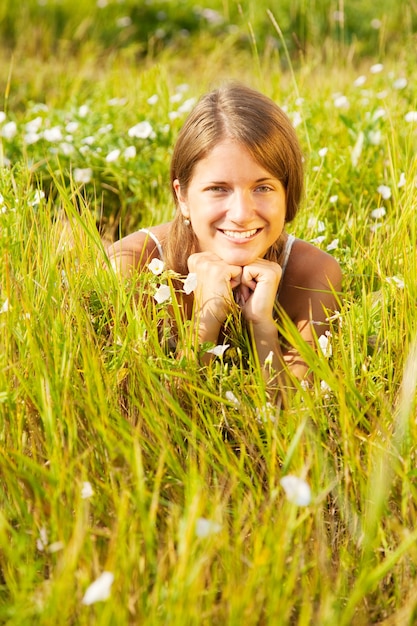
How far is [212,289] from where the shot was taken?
6.89 feet

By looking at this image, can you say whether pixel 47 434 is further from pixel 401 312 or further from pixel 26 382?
pixel 401 312

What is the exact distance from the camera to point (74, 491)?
138 centimetres

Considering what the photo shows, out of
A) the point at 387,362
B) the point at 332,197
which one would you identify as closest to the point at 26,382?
the point at 387,362

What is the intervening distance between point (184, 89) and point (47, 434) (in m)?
3.07

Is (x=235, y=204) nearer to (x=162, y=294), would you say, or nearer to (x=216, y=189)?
(x=216, y=189)

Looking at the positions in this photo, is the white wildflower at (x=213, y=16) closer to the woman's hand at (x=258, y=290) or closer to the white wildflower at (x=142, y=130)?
the white wildflower at (x=142, y=130)

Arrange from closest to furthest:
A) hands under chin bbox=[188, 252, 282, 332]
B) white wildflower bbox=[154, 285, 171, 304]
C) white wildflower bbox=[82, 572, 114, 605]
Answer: white wildflower bbox=[82, 572, 114, 605]
white wildflower bbox=[154, 285, 171, 304]
hands under chin bbox=[188, 252, 282, 332]

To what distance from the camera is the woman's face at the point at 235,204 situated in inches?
85.7

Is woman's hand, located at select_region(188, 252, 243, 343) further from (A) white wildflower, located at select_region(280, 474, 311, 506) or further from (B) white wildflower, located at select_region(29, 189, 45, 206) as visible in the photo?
(A) white wildflower, located at select_region(280, 474, 311, 506)

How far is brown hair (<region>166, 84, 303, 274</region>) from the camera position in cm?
221

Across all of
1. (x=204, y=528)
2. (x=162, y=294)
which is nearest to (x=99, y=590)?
(x=204, y=528)

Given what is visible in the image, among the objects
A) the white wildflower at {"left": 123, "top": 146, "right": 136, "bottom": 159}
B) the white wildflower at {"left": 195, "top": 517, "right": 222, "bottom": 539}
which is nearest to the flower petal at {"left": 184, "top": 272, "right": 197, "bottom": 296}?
the white wildflower at {"left": 195, "top": 517, "right": 222, "bottom": 539}

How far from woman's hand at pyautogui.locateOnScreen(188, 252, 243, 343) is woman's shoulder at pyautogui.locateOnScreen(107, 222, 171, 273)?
16 cm

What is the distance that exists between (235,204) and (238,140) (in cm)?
18
